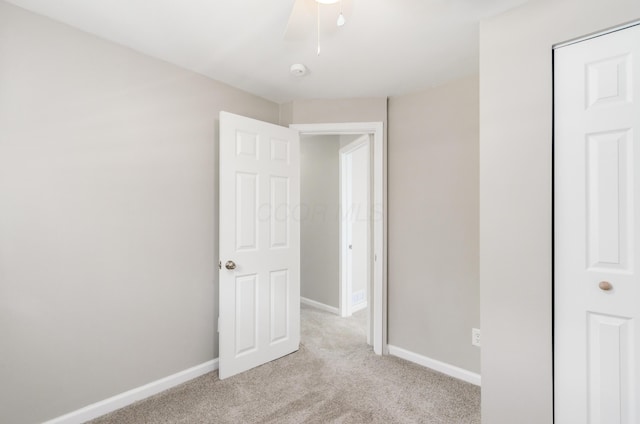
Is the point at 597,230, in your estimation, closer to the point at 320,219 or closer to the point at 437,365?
the point at 437,365

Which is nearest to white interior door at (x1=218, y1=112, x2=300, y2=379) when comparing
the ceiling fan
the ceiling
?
the ceiling

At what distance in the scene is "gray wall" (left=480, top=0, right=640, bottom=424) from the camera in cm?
149

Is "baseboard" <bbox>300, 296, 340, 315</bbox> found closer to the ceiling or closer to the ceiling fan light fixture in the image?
the ceiling

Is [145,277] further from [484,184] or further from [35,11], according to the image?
[484,184]

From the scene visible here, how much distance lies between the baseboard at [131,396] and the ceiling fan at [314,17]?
7.82 feet

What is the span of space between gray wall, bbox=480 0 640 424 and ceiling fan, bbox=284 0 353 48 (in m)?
0.78

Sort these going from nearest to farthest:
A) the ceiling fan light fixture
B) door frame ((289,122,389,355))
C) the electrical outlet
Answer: the ceiling fan light fixture < the electrical outlet < door frame ((289,122,389,355))

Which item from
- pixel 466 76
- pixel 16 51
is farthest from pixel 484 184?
pixel 16 51

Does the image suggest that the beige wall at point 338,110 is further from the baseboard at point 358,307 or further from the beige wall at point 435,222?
the baseboard at point 358,307

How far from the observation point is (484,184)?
167 cm

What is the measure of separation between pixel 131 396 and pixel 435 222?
97.2 inches

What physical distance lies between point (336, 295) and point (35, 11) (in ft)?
11.7

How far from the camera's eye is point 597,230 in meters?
1.39

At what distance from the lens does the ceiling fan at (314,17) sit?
1.57m
